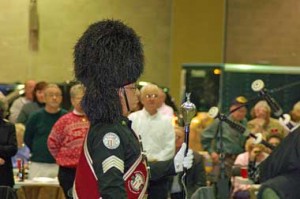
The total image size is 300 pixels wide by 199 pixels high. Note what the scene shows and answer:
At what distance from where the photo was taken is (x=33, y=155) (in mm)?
7273

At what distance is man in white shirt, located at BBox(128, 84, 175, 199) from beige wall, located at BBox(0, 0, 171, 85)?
423 cm

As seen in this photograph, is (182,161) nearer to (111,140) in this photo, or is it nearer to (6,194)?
(111,140)

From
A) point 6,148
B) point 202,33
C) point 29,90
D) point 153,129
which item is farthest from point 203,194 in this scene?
point 202,33

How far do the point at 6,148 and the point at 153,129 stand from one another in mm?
1615

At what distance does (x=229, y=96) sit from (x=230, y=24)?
1169 mm

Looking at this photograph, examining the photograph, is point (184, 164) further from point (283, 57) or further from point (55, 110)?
point (283, 57)

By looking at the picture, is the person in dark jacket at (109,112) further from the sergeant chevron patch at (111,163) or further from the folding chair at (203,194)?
the folding chair at (203,194)

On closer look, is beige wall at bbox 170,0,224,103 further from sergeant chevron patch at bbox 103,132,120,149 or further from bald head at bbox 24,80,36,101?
sergeant chevron patch at bbox 103,132,120,149

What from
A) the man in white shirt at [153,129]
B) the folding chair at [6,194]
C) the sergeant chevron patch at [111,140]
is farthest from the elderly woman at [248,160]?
the sergeant chevron patch at [111,140]

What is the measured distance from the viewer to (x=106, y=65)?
3.25 meters

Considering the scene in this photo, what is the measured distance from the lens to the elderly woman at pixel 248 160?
6.66m

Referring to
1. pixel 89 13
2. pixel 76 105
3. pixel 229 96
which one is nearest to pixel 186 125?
pixel 76 105

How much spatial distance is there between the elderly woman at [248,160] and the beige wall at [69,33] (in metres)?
4.01

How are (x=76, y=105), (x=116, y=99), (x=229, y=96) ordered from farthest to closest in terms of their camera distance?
(x=229, y=96) < (x=76, y=105) < (x=116, y=99)
